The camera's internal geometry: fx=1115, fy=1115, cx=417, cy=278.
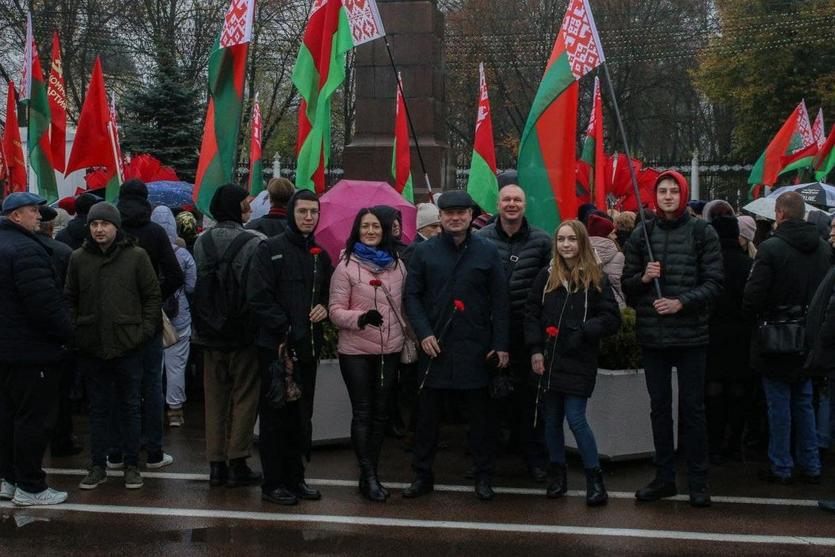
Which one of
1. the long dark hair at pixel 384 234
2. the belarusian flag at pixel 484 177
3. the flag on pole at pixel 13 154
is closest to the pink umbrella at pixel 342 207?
the belarusian flag at pixel 484 177

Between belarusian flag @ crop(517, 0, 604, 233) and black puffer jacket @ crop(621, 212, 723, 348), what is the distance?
1495 millimetres

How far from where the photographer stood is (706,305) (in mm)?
6461

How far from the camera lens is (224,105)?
8.43 metres

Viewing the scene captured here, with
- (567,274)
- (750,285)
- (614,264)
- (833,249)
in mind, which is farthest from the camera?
(833,249)

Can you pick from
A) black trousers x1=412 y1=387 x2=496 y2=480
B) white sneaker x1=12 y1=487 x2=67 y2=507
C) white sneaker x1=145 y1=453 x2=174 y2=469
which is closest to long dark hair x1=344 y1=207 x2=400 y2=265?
black trousers x1=412 y1=387 x2=496 y2=480

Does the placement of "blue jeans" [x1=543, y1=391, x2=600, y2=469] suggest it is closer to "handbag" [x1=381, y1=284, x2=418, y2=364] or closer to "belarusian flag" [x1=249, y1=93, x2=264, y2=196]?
"handbag" [x1=381, y1=284, x2=418, y2=364]

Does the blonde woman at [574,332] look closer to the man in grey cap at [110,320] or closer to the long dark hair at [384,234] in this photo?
the long dark hair at [384,234]

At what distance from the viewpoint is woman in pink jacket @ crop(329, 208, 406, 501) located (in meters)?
6.58

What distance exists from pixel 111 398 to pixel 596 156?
7.35 m

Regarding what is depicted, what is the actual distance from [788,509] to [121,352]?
4072 mm

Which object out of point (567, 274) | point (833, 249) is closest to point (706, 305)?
point (567, 274)

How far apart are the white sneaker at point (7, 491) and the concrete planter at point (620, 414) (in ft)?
12.0

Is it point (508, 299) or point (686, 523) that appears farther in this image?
point (508, 299)

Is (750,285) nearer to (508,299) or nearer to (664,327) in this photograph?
(664,327)
